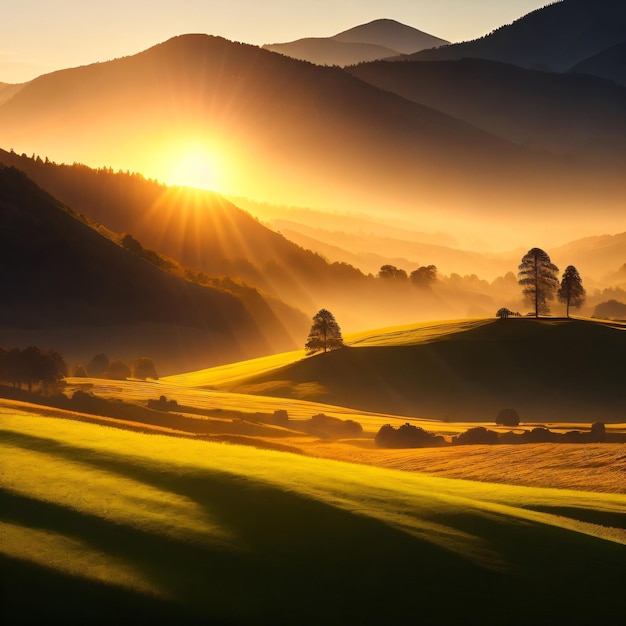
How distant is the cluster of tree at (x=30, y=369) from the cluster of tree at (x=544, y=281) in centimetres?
8543

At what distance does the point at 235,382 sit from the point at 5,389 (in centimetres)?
6159

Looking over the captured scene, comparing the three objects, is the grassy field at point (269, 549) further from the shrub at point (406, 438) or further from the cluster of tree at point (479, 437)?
the shrub at point (406, 438)

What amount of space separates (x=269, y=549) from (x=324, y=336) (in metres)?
128

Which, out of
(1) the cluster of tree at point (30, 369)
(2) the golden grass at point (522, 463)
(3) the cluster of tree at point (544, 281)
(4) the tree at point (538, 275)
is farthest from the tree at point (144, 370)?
(2) the golden grass at point (522, 463)

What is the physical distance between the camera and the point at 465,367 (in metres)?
141

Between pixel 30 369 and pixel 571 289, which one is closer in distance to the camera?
pixel 30 369

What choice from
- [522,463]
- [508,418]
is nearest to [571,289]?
[508,418]

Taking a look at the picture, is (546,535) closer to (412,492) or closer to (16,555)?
(412,492)

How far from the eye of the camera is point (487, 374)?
454 ft

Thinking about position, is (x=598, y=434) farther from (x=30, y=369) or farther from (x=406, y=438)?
(x=30, y=369)

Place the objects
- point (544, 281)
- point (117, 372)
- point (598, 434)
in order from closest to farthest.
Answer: point (598, 434) < point (544, 281) < point (117, 372)

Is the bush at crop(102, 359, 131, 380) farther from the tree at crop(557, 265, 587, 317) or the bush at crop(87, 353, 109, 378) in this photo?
the tree at crop(557, 265, 587, 317)

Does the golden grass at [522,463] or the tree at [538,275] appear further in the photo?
the tree at [538,275]

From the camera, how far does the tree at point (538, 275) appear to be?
502ft
